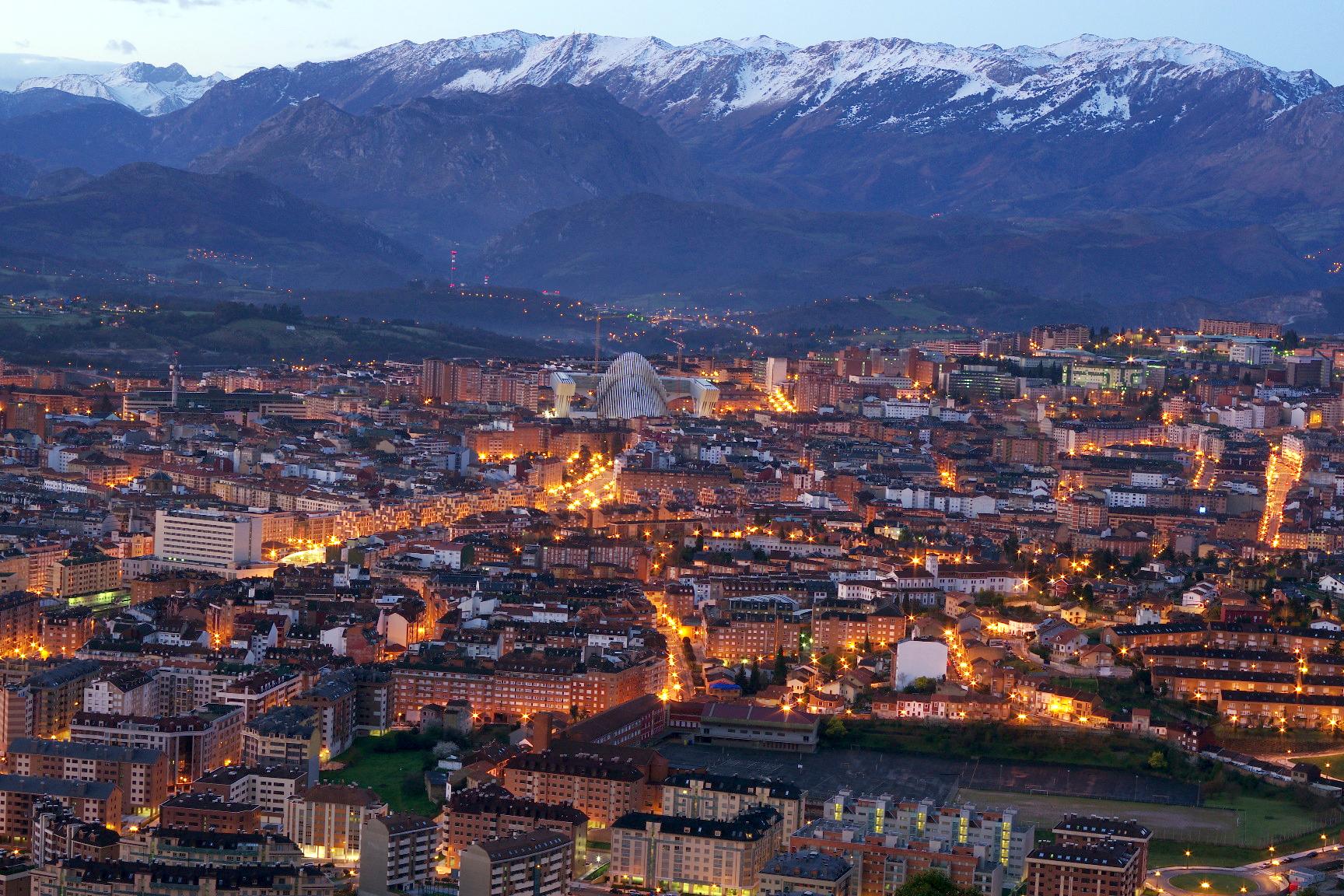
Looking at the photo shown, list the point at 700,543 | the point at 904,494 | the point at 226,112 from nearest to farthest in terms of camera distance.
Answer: the point at 700,543
the point at 904,494
the point at 226,112

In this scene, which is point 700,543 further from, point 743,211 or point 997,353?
point 743,211

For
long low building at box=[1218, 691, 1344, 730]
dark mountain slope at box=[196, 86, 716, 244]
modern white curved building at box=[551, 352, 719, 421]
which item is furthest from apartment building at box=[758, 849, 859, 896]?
dark mountain slope at box=[196, 86, 716, 244]

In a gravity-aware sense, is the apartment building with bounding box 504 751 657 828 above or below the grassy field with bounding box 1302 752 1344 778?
below

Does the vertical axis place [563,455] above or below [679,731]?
above

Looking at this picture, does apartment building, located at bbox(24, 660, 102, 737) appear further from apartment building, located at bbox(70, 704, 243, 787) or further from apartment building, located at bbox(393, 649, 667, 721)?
apartment building, located at bbox(393, 649, 667, 721)

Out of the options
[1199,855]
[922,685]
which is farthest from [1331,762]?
[922,685]

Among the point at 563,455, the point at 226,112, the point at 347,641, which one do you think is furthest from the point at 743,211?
the point at 347,641
